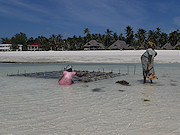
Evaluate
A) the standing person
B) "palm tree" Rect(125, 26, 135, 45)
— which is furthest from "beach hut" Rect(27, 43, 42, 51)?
the standing person

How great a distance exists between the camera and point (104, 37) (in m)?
93.3

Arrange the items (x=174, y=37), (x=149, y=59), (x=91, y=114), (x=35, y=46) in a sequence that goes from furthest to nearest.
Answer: (x=35, y=46), (x=174, y=37), (x=149, y=59), (x=91, y=114)

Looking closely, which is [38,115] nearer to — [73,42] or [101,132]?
[101,132]

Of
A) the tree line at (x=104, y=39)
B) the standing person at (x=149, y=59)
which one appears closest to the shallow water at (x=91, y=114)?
the standing person at (x=149, y=59)

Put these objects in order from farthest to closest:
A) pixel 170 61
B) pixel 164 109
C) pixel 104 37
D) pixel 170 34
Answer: pixel 104 37, pixel 170 34, pixel 170 61, pixel 164 109

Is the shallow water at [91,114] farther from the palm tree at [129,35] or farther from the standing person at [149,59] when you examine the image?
the palm tree at [129,35]

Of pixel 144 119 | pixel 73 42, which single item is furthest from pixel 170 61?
pixel 73 42

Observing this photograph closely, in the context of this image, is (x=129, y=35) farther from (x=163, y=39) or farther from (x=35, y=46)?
(x=35, y=46)

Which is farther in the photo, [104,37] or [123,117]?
[104,37]

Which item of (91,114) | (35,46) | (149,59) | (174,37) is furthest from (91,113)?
(35,46)

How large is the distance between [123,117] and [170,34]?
89381mm

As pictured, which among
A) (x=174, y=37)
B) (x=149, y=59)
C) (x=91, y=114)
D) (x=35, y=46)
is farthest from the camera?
(x=35, y=46)

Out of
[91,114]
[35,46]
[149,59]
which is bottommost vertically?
[91,114]

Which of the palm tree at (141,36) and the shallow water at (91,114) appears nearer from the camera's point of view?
the shallow water at (91,114)
